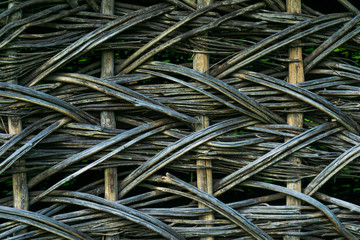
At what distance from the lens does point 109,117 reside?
914mm

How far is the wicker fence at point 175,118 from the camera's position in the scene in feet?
2.91

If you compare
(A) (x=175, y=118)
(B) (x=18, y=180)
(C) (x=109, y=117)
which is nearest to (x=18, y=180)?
(B) (x=18, y=180)

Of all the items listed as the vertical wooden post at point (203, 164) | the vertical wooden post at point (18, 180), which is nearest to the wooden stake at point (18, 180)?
the vertical wooden post at point (18, 180)

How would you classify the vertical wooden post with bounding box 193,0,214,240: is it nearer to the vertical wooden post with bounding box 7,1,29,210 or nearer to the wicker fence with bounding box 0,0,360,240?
the wicker fence with bounding box 0,0,360,240

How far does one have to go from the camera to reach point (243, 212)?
36.4 inches

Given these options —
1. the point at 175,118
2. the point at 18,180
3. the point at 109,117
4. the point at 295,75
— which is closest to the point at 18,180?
the point at 18,180

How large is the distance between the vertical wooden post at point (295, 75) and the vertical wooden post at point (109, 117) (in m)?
0.52

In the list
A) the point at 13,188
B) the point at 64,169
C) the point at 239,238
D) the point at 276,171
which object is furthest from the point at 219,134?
the point at 13,188

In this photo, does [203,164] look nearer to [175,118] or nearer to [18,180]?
[175,118]

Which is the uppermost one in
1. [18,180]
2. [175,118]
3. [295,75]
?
[295,75]

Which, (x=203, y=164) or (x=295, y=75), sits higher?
(x=295, y=75)

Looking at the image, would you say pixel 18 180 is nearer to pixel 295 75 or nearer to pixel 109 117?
pixel 109 117

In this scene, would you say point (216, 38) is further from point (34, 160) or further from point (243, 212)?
point (34, 160)

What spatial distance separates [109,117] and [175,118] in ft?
0.64
